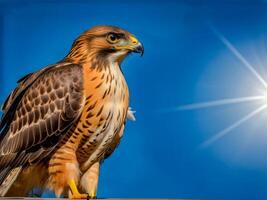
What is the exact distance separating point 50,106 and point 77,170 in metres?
0.22

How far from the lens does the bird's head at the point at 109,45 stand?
1956 mm

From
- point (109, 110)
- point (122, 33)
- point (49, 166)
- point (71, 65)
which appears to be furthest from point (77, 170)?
point (122, 33)

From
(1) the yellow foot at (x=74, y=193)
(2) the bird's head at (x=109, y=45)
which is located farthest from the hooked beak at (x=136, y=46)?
(1) the yellow foot at (x=74, y=193)

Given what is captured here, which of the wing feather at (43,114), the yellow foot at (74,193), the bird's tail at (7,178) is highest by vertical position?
the wing feather at (43,114)

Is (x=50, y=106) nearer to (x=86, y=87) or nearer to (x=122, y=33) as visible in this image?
(x=86, y=87)

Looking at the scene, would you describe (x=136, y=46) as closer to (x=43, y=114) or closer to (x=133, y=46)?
(x=133, y=46)

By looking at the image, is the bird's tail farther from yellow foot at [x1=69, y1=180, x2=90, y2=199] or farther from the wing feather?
yellow foot at [x1=69, y1=180, x2=90, y2=199]

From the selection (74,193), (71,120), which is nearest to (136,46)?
(71,120)

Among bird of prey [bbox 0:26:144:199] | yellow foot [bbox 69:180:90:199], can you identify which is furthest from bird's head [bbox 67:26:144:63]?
yellow foot [bbox 69:180:90:199]

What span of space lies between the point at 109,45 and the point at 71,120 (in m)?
0.27

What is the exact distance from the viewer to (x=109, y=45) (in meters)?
1.96

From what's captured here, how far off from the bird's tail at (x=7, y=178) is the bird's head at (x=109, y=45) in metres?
0.41

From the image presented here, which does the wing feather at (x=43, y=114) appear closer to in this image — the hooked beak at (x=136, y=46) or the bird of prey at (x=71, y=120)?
the bird of prey at (x=71, y=120)

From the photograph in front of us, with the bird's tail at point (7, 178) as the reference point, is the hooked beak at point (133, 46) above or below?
above
